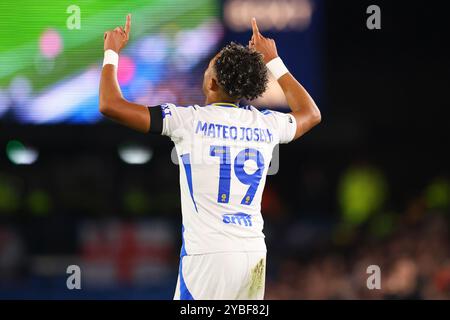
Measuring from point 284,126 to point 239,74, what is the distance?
35cm

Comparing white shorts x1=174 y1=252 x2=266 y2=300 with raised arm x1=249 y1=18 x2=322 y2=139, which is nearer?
white shorts x1=174 y1=252 x2=266 y2=300

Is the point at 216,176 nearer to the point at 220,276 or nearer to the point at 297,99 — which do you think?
the point at 220,276

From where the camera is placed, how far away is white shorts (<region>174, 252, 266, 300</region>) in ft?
13.9

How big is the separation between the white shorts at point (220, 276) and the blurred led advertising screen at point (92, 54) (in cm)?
448

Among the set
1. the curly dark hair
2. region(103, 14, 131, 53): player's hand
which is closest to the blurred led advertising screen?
region(103, 14, 131, 53): player's hand

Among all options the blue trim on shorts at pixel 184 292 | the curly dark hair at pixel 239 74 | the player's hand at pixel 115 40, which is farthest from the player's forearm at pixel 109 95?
the blue trim on shorts at pixel 184 292

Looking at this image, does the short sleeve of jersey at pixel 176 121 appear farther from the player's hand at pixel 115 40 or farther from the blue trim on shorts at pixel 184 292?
the blue trim on shorts at pixel 184 292

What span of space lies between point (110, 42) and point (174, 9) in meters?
4.46

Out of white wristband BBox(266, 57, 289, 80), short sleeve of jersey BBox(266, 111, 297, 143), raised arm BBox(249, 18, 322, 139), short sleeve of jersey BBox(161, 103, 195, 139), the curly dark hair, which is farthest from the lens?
white wristband BBox(266, 57, 289, 80)

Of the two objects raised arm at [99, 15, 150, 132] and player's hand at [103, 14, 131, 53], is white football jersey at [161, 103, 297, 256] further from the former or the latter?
player's hand at [103, 14, 131, 53]

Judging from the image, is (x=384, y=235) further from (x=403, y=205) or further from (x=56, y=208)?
(x=56, y=208)

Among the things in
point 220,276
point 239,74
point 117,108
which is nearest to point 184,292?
point 220,276

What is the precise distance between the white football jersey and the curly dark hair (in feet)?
0.36

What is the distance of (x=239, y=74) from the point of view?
4340 millimetres
